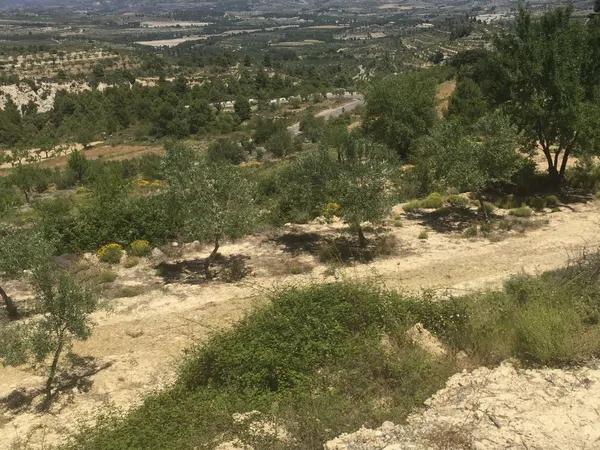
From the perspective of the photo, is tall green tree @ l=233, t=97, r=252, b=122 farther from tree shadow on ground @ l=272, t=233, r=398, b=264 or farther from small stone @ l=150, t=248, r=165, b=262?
small stone @ l=150, t=248, r=165, b=262

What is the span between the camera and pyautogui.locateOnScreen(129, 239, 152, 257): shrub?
895 inches

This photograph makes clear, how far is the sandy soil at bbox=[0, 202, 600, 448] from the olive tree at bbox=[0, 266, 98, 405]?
126 centimetres

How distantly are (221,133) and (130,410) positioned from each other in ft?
249

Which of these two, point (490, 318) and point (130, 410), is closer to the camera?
point (130, 410)

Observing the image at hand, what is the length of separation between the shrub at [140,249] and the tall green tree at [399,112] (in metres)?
20.1

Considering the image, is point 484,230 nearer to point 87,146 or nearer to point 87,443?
point 87,443

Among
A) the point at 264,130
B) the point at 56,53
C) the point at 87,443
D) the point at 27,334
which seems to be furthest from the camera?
the point at 56,53

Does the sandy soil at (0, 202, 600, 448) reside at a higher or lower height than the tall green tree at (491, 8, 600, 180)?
lower

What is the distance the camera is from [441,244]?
22.2 meters

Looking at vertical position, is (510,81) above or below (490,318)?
above

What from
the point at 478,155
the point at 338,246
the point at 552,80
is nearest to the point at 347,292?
the point at 338,246

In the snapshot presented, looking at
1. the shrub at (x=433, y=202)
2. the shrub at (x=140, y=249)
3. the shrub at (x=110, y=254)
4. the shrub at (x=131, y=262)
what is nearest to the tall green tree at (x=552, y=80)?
the shrub at (x=433, y=202)

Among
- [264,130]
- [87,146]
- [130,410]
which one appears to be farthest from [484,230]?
[87,146]

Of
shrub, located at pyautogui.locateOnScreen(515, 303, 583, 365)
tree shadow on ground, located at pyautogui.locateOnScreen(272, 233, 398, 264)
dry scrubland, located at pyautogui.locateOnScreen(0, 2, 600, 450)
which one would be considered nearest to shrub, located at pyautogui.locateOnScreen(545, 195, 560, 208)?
dry scrubland, located at pyautogui.locateOnScreen(0, 2, 600, 450)
